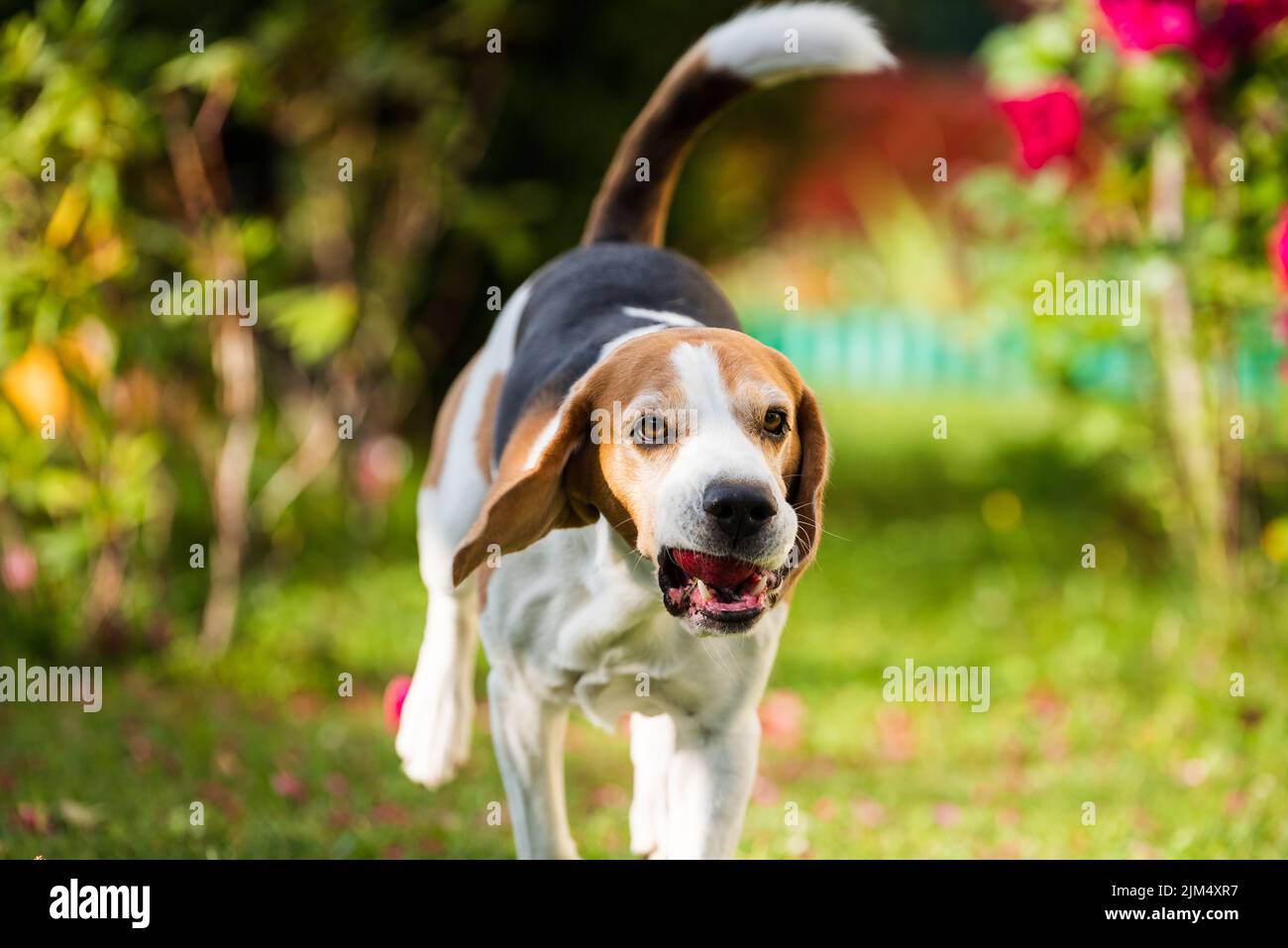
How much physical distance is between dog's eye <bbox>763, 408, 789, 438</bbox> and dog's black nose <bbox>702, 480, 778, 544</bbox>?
0.22 m

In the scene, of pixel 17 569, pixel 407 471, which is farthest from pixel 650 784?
pixel 407 471

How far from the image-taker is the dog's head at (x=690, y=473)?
2.79m

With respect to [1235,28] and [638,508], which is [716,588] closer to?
[638,508]

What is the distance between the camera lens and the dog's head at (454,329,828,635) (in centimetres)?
279

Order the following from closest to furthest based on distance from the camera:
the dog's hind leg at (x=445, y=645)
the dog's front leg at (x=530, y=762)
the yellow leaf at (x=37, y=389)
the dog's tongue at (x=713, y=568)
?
the dog's tongue at (x=713, y=568) → the dog's front leg at (x=530, y=762) → the dog's hind leg at (x=445, y=645) → the yellow leaf at (x=37, y=389)

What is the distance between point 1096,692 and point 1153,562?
1.64 meters

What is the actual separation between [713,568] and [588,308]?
1093 millimetres

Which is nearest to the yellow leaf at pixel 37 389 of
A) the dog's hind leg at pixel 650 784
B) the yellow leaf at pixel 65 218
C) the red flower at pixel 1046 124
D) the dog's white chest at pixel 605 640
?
A: the yellow leaf at pixel 65 218

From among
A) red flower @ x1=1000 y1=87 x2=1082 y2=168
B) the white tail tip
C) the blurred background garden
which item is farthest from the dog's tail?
red flower @ x1=1000 y1=87 x2=1082 y2=168

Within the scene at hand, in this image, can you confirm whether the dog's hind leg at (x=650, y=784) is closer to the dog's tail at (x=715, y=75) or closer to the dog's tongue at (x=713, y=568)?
the dog's tongue at (x=713, y=568)

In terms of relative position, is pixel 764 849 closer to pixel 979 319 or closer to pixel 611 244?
pixel 611 244

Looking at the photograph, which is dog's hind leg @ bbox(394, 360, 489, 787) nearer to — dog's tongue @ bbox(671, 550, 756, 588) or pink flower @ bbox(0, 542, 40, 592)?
dog's tongue @ bbox(671, 550, 756, 588)

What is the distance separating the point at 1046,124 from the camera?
5879 mm

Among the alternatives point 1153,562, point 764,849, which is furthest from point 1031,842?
point 1153,562
